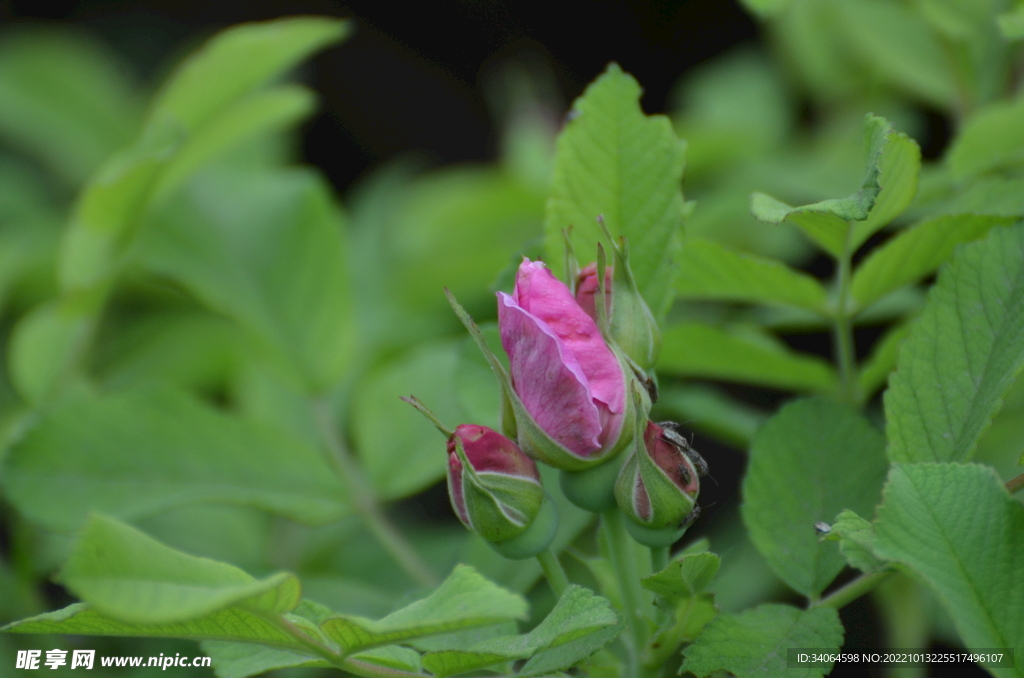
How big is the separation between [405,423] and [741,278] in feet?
1.89

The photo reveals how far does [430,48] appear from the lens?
3465mm

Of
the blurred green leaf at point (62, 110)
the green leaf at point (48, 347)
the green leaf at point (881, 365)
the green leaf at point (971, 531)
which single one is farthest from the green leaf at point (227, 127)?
the blurred green leaf at point (62, 110)

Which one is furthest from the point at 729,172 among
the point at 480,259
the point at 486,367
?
the point at 486,367

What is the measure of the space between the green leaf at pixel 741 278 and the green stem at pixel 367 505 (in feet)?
1.60

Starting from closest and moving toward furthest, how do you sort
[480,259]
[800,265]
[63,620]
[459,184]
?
[63,620], [480,259], [800,265], [459,184]

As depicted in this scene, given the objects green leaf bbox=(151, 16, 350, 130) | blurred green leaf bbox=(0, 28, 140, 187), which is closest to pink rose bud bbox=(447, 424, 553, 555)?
green leaf bbox=(151, 16, 350, 130)

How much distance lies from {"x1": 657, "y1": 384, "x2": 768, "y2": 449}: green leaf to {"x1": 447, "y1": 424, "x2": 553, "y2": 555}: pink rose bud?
1.80 feet

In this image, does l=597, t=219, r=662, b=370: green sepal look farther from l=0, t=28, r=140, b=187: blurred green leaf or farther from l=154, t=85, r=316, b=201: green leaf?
l=0, t=28, r=140, b=187: blurred green leaf

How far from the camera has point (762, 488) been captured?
813mm

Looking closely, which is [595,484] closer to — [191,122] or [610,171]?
[610,171]

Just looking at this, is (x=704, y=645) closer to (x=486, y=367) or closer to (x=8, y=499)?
(x=486, y=367)

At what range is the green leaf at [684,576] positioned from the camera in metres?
0.65

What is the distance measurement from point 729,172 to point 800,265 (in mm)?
317

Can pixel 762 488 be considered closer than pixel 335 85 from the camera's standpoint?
Yes
